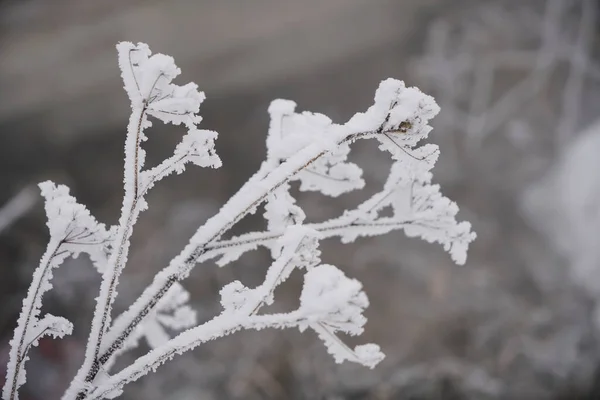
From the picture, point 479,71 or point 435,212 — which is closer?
point 435,212

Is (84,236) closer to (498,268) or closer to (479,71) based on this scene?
(498,268)

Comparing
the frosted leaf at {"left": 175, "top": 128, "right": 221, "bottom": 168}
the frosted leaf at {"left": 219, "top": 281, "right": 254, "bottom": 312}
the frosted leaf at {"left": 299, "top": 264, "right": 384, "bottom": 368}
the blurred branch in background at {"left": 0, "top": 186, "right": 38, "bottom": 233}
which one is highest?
the blurred branch in background at {"left": 0, "top": 186, "right": 38, "bottom": 233}

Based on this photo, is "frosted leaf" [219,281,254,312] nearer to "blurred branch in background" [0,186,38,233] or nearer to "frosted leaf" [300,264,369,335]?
"frosted leaf" [300,264,369,335]

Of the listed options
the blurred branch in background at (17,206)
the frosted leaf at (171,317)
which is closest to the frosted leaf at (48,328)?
the frosted leaf at (171,317)

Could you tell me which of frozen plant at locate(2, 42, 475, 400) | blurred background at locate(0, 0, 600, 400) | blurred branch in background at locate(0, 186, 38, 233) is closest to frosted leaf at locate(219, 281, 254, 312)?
frozen plant at locate(2, 42, 475, 400)

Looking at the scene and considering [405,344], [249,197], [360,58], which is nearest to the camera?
[249,197]

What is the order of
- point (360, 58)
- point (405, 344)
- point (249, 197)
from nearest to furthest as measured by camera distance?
point (249, 197), point (405, 344), point (360, 58)

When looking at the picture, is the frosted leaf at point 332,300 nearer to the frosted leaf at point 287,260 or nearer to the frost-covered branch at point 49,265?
the frosted leaf at point 287,260

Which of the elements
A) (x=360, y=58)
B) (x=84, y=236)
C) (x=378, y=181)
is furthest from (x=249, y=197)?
(x=360, y=58)
